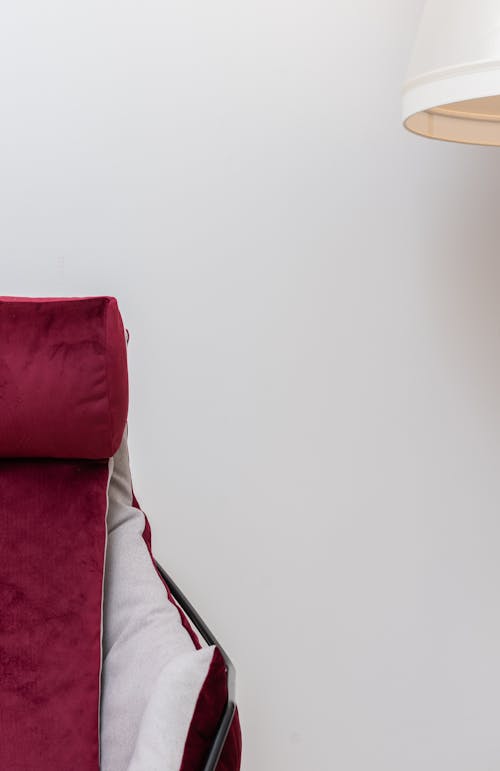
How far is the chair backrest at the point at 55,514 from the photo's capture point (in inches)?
44.8

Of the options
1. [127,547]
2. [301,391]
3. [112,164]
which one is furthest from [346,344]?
[127,547]

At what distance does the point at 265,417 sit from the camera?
1800mm

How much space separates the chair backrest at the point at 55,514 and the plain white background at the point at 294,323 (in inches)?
21.4

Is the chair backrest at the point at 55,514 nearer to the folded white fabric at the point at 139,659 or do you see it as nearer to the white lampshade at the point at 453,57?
the folded white fabric at the point at 139,659

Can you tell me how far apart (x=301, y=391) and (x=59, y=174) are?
603mm

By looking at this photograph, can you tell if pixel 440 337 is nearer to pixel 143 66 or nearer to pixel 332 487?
pixel 332 487

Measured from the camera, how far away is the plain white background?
169cm

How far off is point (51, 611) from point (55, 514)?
0.12m

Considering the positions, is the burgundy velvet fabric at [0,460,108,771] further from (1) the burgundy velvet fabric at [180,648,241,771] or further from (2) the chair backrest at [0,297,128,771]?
(1) the burgundy velvet fabric at [180,648,241,771]

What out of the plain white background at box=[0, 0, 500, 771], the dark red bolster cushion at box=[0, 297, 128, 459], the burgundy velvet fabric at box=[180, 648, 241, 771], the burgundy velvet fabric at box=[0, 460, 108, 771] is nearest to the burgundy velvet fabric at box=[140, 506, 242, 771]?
the burgundy velvet fabric at box=[180, 648, 241, 771]

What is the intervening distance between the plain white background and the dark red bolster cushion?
532 millimetres

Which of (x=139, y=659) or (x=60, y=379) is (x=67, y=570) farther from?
(x=60, y=379)

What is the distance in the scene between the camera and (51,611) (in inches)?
46.6

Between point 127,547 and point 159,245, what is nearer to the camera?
point 127,547
